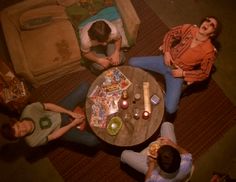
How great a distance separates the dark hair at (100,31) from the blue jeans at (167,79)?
0.90 metres

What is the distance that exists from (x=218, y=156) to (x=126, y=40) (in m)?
2.41

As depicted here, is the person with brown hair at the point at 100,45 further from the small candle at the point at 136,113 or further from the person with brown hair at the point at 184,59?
the small candle at the point at 136,113

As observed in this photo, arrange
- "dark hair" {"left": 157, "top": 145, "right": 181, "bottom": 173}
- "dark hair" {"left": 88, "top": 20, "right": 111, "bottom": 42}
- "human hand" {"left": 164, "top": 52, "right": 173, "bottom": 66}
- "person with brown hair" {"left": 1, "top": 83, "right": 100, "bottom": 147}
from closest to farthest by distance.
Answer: "dark hair" {"left": 157, "top": 145, "right": 181, "bottom": 173}
"person with brown hair" {"left": 1, "top": 83, "right": 100, "bottom": 147}
"dark hair" {"left": 88, "top": 20, "right": 111, "bottom": 42}
"human hand" {"left": 164, "top": 52, "right": 173, "bottom": 66}

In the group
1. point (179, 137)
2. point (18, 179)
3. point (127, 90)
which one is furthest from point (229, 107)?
point (18, 179)

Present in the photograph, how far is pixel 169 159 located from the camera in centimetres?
354

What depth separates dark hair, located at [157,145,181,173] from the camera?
3.54m

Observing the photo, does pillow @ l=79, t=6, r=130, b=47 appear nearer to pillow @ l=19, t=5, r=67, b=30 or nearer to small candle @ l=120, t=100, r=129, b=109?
pillow @ l=19, t=5, r=67, b=30

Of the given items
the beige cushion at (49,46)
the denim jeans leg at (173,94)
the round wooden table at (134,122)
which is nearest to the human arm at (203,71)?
the denim jeans leg at (173,94)

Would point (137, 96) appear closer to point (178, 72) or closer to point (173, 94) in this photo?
point (173, 94)

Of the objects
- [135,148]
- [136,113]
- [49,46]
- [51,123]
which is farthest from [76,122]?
[49,46]

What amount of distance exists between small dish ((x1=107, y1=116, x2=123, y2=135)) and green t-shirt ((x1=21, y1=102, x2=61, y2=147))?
72cm

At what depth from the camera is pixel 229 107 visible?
5.40 meters

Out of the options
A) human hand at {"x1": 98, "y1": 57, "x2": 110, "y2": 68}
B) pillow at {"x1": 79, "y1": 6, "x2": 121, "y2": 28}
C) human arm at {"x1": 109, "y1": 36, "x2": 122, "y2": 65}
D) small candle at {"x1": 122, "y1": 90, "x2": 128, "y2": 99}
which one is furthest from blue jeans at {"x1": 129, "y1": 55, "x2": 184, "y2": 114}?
pillow at {"x1": 79, "y1": 6, "x2": 121, "y2": 28}

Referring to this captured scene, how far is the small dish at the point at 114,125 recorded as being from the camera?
14.7ft
